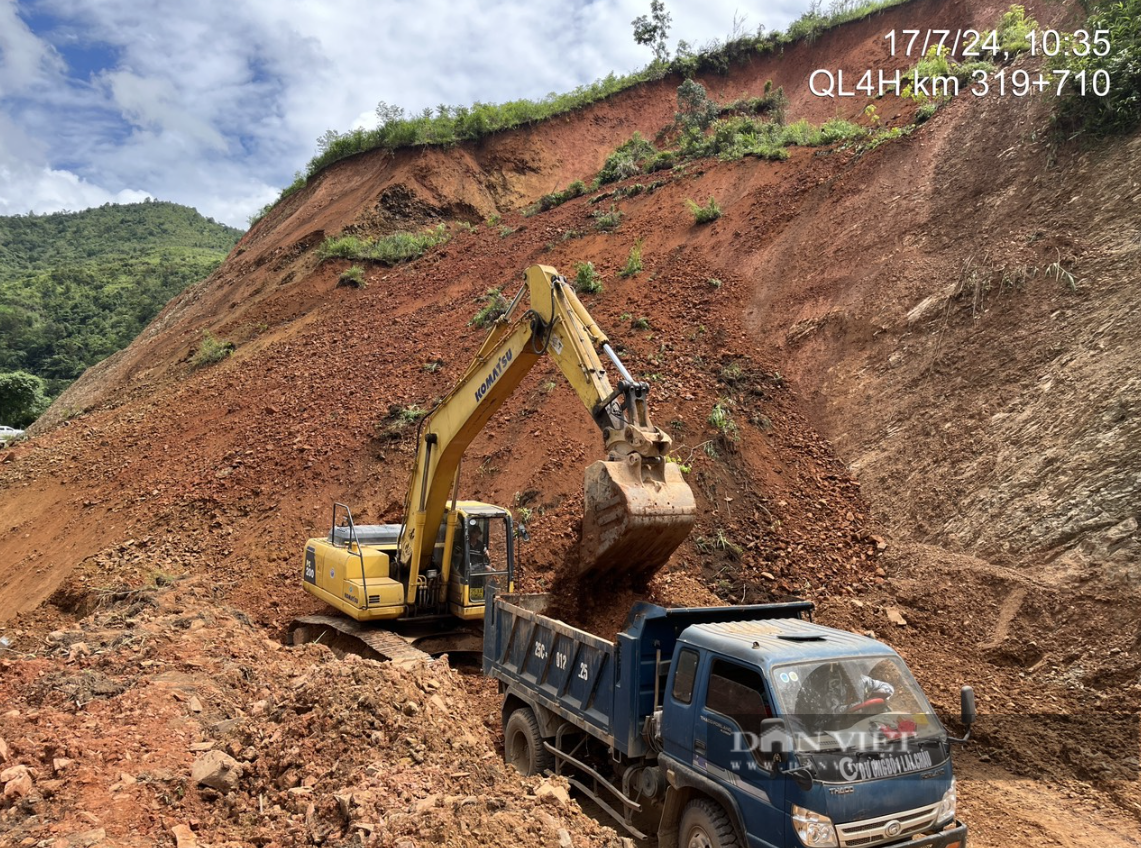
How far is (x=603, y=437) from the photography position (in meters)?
8.19

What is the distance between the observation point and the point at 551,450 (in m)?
14.3

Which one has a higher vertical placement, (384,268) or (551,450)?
(384,268)

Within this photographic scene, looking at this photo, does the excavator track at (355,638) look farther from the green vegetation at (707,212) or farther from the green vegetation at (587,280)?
the green vegetation at (707,212)

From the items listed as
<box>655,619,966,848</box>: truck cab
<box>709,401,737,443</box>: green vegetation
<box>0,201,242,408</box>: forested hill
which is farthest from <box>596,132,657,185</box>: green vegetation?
<box>0,201,242,408</box>: forested hill

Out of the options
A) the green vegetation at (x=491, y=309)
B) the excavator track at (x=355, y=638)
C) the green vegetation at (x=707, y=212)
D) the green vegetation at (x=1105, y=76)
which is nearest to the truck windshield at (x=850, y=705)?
the excavator track at (x=355, y=638)

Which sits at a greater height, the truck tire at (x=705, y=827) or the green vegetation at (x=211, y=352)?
the green vegetation at (x=211, y=352)

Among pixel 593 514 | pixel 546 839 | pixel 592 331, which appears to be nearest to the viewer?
pixel 546 839

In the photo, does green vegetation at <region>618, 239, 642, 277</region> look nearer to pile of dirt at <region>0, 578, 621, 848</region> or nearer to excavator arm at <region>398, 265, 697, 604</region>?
excavator arm at <region>398, 265, 697, 604</region>

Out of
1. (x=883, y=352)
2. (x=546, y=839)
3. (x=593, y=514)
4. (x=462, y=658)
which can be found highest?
(x=883, y=352)

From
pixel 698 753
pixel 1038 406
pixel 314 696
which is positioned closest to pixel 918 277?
pixel 1038 406

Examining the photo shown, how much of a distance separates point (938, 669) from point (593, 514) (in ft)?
14.7

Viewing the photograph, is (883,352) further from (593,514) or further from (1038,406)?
(593,514)

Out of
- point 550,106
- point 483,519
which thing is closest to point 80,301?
point 550,106

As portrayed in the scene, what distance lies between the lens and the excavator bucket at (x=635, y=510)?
6863 mm
